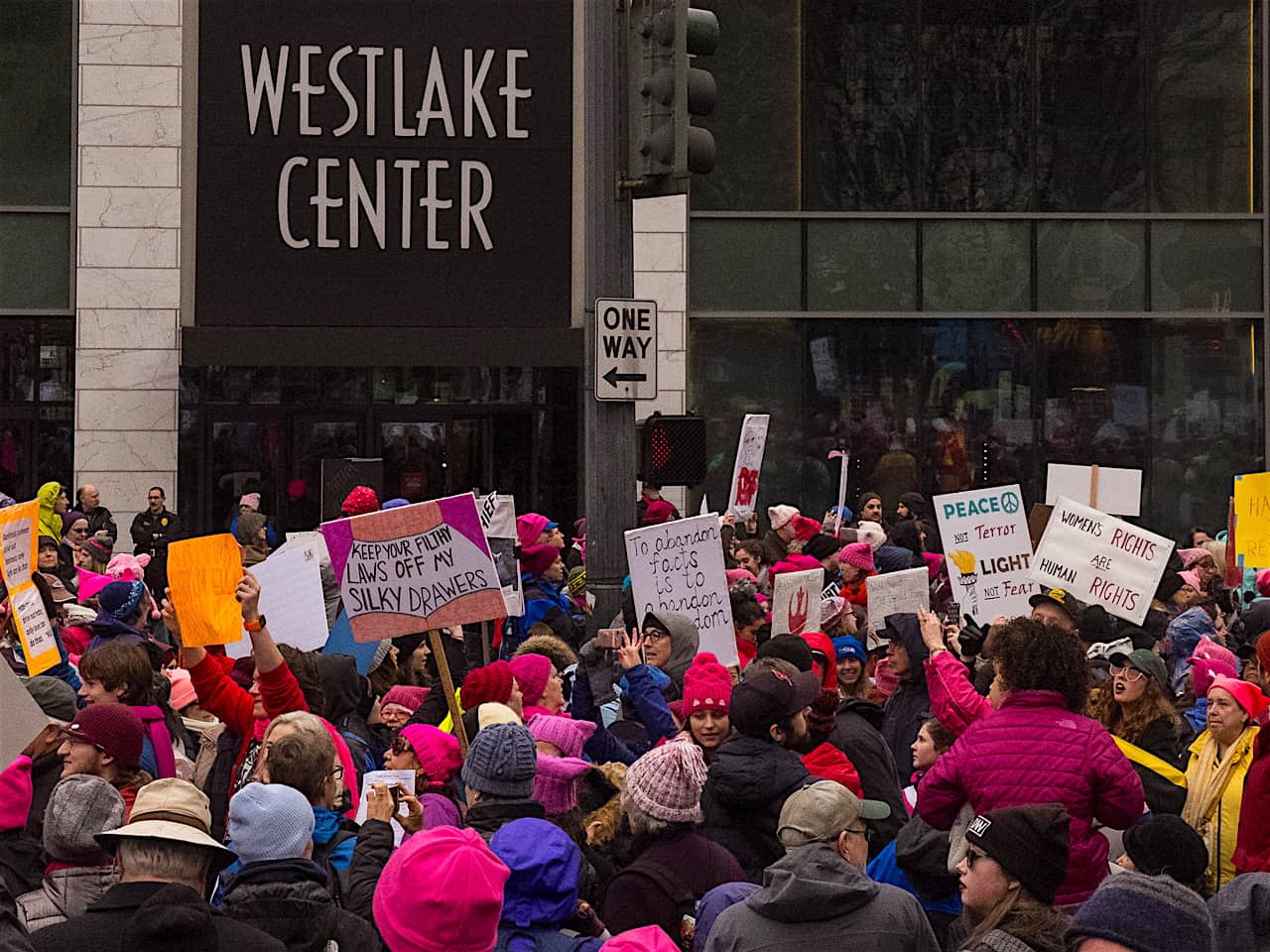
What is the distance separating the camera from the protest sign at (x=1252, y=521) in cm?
1315

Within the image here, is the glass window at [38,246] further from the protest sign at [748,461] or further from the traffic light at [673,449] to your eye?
the traffic light at [673,449]

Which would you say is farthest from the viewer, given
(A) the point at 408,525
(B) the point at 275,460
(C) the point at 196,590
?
(B) the point at 275,460

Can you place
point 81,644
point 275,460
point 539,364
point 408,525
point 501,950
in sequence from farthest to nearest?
point 275,460, point 539,364, point 81,644, point 408,525, point 501,950

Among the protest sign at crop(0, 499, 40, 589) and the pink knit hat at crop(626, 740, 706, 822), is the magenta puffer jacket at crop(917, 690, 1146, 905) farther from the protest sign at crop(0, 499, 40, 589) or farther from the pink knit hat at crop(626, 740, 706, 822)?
the protest sign at crop(0, 499, 40, 589)

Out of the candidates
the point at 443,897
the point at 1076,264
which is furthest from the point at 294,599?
the point at 1076,264

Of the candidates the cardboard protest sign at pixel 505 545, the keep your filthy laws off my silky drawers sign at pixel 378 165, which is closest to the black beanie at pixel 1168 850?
the cardboard protest sign at pixel 505 545

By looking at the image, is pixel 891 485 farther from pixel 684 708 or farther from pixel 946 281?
pixel 684 708

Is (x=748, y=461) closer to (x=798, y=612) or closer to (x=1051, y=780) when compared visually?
(x=798, y=612)

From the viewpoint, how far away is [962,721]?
6867mm

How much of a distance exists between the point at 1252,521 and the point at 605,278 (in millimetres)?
5056

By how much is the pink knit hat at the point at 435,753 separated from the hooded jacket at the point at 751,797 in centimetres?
101

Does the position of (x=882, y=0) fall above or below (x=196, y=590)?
above

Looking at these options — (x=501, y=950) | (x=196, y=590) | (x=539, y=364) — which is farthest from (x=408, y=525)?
(x=539, y=364)

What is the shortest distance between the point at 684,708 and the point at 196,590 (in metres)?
2.39
